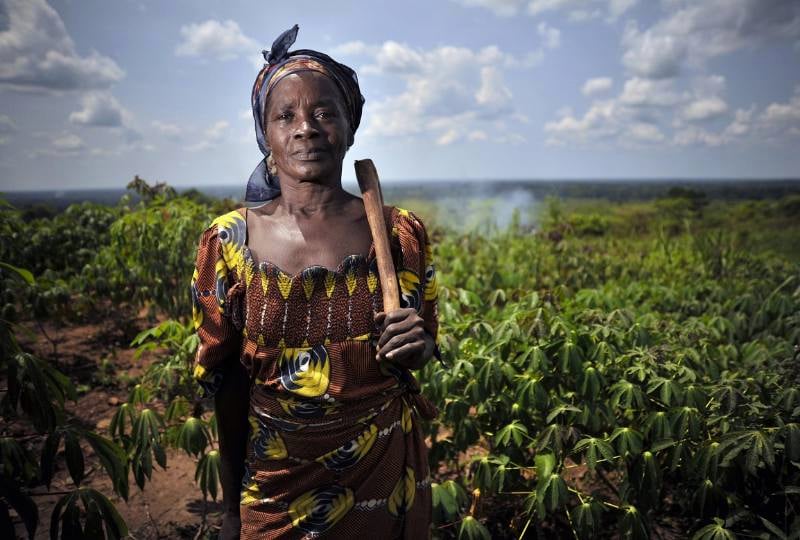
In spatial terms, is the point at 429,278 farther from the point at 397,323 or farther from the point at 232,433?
the point at 232,433

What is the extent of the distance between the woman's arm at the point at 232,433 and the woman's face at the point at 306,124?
1.54 feet

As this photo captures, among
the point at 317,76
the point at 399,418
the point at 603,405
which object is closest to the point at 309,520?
the point at 399,418

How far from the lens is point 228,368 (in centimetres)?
115

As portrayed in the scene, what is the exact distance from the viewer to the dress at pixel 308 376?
105 cm

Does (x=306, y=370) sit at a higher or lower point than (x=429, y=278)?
lower

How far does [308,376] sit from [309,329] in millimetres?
94

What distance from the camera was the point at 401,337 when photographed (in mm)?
992

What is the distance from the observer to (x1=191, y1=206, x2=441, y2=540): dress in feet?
3.45

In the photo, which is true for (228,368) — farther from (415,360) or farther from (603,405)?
(603,405)

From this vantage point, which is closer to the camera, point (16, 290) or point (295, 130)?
point (295, 130)

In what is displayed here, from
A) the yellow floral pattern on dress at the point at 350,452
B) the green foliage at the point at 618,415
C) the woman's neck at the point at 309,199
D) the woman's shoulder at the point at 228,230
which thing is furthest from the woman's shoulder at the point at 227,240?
the green foliage at the point at 618,415

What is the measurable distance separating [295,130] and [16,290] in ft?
12.0

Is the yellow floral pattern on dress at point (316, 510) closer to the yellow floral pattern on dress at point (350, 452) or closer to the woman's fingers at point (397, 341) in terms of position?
the yellow floral pattern on dress at point (350, 452)

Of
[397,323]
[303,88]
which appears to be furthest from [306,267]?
[303,88]
